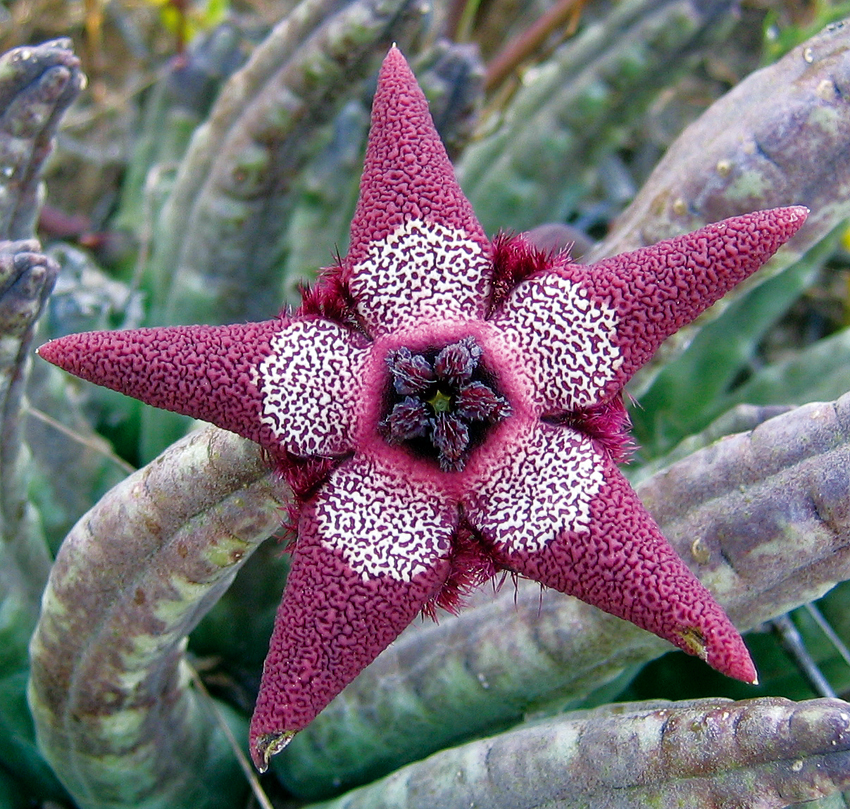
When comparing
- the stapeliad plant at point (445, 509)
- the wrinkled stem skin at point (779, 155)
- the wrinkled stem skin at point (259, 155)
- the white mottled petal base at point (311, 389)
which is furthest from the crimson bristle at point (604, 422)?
the wrinkled stem skin at point (259, 155)

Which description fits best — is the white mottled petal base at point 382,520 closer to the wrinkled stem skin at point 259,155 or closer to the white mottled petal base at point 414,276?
the white mottled petal base at point 414,276

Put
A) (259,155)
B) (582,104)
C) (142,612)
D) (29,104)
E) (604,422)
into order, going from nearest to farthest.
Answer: (604,422), (142,612), (29,104), (259,155), (582,104)

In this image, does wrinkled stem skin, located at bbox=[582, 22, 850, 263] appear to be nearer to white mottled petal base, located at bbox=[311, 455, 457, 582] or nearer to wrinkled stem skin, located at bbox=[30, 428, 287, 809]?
white mottled petal base, located at bbox=[311, 455, 457, 582]

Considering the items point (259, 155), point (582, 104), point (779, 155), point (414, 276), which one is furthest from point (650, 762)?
point (582, 104)

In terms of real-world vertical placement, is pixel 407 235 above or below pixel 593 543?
above

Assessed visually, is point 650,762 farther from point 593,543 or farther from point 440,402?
point 440,402

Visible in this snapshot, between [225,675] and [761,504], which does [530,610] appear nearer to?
[761,504]
